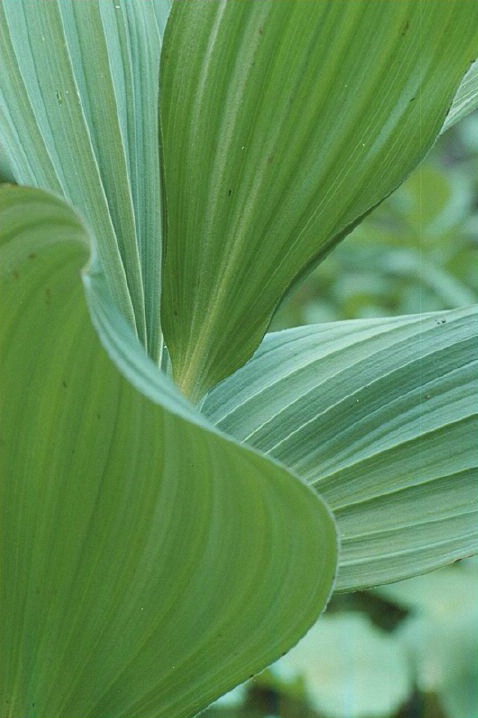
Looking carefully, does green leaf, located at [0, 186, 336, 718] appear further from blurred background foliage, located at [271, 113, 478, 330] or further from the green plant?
blurred background foliage, located at [271, 113, 478, 330]

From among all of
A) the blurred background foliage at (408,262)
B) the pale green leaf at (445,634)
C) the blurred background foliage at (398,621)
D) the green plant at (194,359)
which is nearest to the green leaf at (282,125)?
the green plant at (194,359)

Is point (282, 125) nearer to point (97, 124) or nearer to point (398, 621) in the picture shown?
point (97, 124)

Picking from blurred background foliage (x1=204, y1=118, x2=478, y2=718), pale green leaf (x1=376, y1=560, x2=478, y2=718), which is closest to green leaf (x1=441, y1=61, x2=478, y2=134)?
blurred background foliage (x1=204, y1=118, x2=478, y2=718)

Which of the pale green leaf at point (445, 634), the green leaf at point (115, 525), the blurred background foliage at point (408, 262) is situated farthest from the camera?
the blurred background foliage at point (408, 262)

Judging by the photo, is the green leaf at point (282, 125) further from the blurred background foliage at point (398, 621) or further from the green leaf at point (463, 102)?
the blurred background foliage at point (398, 621)

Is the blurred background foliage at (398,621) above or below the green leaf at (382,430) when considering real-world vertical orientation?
below

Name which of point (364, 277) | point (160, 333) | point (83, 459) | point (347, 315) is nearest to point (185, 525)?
point (83, 459)

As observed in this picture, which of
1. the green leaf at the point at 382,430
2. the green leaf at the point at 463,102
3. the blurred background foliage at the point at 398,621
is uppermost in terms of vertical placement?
the green leaf at the point at 463,102
